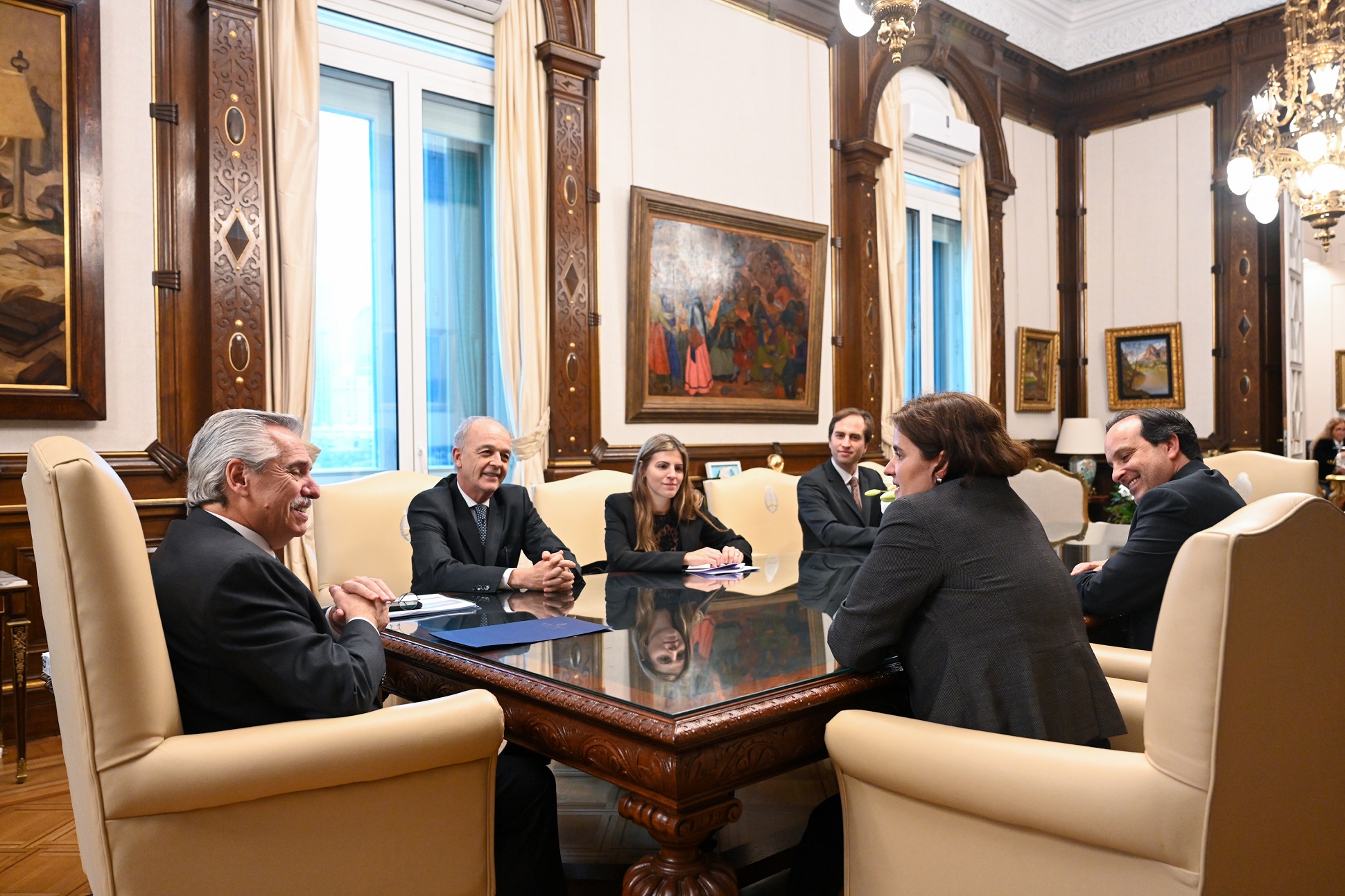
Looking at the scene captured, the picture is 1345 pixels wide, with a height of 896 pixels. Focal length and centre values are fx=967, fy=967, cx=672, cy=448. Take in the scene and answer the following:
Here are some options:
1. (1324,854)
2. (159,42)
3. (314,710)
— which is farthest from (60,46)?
(1324,854)

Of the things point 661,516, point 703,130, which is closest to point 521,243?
point 703,130

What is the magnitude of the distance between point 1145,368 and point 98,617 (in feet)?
30.8

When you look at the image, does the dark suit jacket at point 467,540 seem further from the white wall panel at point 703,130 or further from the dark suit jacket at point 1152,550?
the white wall panel at point 703,130

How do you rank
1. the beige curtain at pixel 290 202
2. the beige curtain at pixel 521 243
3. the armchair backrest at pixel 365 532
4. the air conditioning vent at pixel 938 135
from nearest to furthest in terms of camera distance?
the armchair backrest at pixel 365 532 → the beige curtain at pixel 290 202 → the beige curtain at pixel 521 243 → the air conditioning vent at pixel 938 135

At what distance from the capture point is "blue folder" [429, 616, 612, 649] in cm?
227

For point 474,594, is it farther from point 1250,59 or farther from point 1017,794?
point 1250,59

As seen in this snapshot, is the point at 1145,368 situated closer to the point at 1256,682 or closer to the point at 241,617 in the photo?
the point at 1256,682

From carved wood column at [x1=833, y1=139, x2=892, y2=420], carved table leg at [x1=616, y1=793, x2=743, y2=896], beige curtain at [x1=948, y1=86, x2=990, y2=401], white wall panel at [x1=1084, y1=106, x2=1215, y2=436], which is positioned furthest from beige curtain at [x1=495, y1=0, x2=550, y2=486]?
white wall panel at [x1=1084, y1=106, x2=1215, y2=436]

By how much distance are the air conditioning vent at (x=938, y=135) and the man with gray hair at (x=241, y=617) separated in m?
6.88

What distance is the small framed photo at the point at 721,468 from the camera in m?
6.36

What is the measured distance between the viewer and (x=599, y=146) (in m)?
5.88

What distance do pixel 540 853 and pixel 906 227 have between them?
6.81 m

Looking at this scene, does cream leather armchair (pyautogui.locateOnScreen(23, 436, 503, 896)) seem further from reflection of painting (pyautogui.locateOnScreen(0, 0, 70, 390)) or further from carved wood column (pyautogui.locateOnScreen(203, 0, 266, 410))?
carved wood column (pyautogui.locateOnScreen(203, 0, 266, 410))

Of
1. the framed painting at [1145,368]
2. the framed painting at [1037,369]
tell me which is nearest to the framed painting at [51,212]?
the framed painting at [1037,369]
